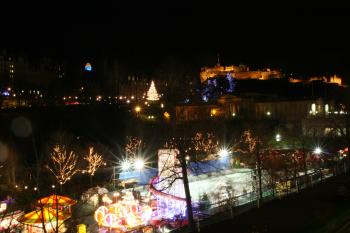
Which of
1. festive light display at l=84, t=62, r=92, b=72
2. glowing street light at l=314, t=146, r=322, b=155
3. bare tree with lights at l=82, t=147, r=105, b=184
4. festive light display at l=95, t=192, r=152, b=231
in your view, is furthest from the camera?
festive light display at l=84, t=62, r=92, b=72

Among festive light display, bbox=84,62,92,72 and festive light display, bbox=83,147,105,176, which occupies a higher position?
festive light display, bbox=84,62,92,72

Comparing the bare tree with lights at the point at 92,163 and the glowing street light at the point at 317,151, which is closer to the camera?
the glowing street light at the point at 317,151

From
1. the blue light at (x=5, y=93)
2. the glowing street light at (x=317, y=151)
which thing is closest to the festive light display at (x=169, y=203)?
the glowing street light at (x=317, y=151)

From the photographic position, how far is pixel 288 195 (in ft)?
54.5

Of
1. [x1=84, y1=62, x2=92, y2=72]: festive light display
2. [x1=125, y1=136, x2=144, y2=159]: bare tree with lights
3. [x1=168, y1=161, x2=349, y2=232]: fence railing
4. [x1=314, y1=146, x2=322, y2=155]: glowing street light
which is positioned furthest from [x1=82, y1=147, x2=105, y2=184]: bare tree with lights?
[x1=84, y1=62, x2=92, y2=72]: festive light display

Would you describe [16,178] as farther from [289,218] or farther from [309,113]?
[309,113]

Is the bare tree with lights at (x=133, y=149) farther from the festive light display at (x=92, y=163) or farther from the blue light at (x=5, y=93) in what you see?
the blue light at (x=5, y=93)

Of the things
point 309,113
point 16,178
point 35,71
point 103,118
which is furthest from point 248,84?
point 16,178

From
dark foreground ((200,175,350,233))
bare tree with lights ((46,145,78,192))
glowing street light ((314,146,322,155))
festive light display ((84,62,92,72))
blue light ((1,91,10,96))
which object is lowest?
dark foreground ((200,175,350,233))

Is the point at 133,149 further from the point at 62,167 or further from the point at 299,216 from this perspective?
the point at 299,216

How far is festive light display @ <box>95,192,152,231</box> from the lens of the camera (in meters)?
16.5

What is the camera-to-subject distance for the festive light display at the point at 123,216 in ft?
54.2

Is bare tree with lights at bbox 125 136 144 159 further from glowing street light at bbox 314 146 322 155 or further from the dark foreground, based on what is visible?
the dark foreground

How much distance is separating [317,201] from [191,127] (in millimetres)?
5589
